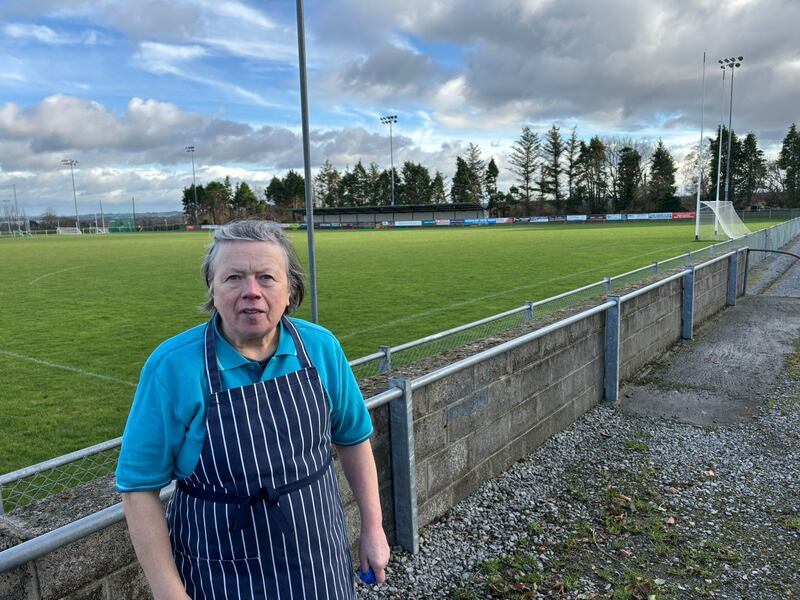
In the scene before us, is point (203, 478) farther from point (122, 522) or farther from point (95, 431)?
point (95, 431)

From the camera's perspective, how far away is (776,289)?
14109 millimetres

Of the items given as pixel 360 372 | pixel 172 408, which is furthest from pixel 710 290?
pixel 172 408

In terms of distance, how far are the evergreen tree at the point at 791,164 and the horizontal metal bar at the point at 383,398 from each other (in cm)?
9153

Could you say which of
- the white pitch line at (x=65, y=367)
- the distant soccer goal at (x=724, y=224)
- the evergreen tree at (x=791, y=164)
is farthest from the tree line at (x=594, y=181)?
the white pitch line at (x=65, y=367)

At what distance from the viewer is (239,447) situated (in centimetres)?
159

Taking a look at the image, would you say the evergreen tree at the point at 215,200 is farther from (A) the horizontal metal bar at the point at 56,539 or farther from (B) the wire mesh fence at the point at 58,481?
(A) the horizontal metal bar at the point at 56,539

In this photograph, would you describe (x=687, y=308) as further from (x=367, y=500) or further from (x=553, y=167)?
(x=553, y=167)

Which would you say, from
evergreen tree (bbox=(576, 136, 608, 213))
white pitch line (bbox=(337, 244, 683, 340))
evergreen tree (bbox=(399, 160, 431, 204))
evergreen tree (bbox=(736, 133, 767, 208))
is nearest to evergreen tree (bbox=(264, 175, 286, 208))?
evergreen tree (bbox=(399, 160, 431, 204))

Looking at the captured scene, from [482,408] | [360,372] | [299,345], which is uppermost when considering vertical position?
[299,345]

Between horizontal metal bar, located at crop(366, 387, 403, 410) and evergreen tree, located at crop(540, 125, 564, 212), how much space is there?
91.4m

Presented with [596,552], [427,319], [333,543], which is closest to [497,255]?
[427,319]

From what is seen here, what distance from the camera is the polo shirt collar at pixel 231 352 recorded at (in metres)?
1.63

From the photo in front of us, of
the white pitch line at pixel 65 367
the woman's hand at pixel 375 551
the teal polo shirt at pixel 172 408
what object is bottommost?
the white pitch line at pixel 65 367

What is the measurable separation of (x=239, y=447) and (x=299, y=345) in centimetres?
33
